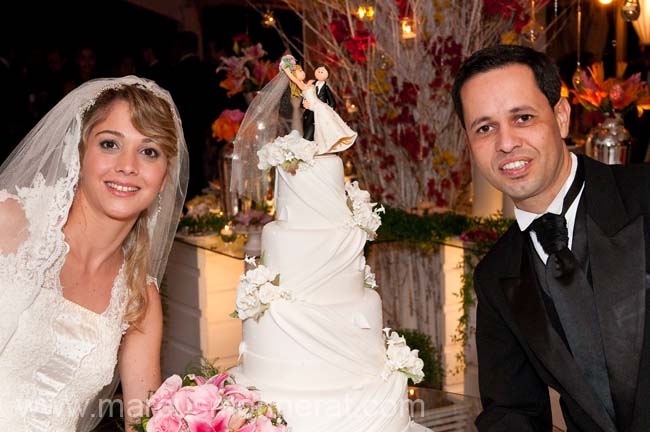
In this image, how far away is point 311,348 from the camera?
3.10m

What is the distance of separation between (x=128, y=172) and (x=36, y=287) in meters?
0.48

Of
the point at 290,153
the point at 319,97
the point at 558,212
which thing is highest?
the point at 319,97

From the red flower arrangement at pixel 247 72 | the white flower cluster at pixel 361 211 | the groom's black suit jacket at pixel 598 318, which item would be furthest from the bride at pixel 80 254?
the red flower arrangement at pixel 247 72

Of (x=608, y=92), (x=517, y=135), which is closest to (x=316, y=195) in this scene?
(x=517, y=135)

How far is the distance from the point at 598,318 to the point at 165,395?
1262mm

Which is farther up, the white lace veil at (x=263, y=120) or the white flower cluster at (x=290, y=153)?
the white lace veil at (x=263, y=120)

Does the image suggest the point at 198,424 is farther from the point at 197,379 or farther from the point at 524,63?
the point at 524,63

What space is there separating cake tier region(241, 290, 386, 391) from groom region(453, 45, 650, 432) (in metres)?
0.46

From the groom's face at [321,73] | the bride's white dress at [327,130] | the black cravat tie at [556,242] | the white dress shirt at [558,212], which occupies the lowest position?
the black cravat tie at [556,242]

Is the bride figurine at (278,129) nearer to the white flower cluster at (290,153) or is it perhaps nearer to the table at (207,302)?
the white flower cluster at (290,153)

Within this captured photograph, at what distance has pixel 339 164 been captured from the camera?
10.7 feet

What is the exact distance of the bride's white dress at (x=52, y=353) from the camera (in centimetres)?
313

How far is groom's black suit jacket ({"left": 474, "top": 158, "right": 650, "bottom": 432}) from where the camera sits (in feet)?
8.77

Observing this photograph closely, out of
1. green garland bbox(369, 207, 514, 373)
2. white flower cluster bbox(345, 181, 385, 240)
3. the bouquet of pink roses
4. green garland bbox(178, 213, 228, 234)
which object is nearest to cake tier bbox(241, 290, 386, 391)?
white flower cluster bbox(345, 181, 385, 240)
